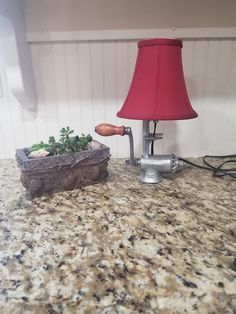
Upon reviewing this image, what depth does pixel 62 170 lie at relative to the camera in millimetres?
645

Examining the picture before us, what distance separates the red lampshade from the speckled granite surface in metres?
0.23

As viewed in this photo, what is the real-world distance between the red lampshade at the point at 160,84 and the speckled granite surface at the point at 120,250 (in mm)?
225

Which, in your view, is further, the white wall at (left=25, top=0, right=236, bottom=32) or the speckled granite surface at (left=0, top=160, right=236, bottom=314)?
the white wall at (left=25, top=0, right=236, bottom=32)

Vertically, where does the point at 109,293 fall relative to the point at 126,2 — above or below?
below

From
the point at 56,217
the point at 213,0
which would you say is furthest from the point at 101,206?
the point at 213,0

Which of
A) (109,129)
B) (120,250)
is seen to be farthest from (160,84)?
(120,250)

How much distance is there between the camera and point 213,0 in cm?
81

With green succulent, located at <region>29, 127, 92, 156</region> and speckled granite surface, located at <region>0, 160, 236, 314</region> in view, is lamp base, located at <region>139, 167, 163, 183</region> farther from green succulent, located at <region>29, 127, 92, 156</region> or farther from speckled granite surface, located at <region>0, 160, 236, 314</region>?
green succulent, located at <region>29, 127, 92, 156</region>

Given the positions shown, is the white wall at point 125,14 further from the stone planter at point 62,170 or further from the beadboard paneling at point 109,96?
the stone planter at point 62,170

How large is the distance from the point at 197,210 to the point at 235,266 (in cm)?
19

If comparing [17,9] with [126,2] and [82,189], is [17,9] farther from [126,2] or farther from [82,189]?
[82,189]

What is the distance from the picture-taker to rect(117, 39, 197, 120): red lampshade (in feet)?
1.98

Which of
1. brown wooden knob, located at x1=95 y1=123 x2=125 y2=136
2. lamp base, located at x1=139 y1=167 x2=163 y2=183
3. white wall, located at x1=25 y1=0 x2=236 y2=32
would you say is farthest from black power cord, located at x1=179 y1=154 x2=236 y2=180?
white wall, located at x1=25 y1=0 x2=236 y2=32

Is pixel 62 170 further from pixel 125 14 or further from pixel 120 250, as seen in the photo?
pixel 125 14
